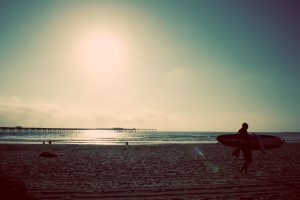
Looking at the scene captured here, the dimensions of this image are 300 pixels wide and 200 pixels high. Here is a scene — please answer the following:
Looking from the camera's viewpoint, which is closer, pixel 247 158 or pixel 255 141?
pixel 247 158

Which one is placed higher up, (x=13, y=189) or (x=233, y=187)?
(x=13, y=189)

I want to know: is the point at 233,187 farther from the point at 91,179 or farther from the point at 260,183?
the point at 91,179

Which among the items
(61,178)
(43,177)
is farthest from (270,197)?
(43,177)

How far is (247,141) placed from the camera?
1209 cm

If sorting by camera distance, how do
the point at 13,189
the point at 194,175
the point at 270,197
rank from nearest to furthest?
the point at 13,189 → the point at 270,197 → the point at 194,175

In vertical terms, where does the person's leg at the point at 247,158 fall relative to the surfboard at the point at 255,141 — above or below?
below

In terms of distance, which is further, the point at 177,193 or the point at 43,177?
the point at 43,177

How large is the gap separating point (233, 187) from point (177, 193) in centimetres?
228

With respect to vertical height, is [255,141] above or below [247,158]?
above

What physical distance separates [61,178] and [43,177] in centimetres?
89

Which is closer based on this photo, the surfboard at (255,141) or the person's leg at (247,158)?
the person's leg at (247,158)

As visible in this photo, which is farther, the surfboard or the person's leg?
the surfboard

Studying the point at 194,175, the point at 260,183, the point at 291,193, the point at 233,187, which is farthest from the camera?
the point at 194,175

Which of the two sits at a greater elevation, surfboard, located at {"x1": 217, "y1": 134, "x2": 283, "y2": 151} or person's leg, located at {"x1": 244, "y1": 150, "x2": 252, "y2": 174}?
surfboard, located at {"x1": 217, "y1": 134, "x2": 283, "y2": 151}
